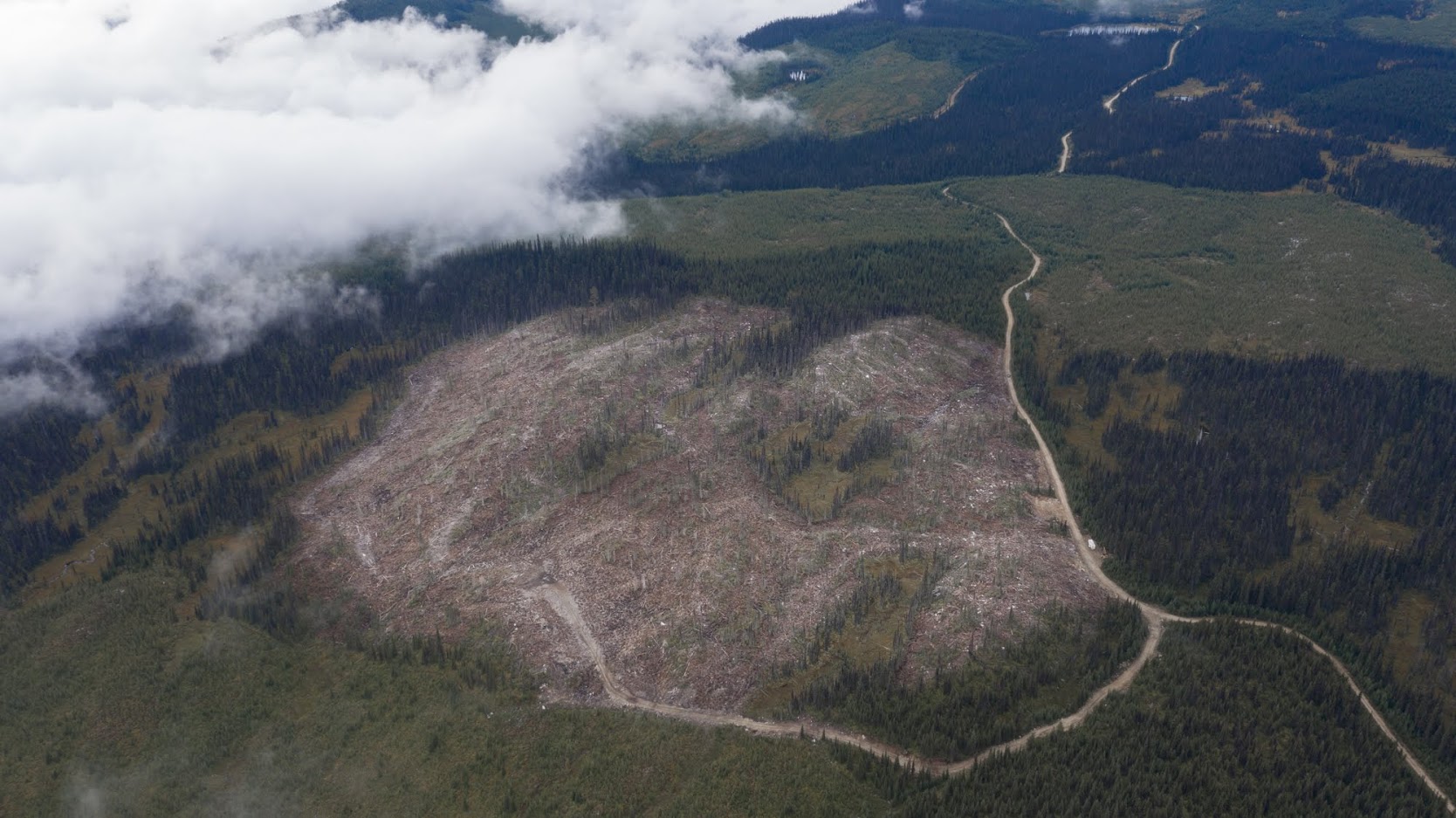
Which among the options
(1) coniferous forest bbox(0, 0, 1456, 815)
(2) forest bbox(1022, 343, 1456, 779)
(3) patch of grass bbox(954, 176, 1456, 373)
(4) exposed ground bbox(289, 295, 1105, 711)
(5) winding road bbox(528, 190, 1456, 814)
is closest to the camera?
(1) coniferous forest bbox(0, 0, 1456, 815)

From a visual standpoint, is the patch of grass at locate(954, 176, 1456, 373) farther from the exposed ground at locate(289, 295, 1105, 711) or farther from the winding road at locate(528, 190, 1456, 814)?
the winding road at locate(528, 190, 1456, 814)

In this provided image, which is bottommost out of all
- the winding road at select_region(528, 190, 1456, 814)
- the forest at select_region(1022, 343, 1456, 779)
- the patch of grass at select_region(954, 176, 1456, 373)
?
the winding road at select_region(528, 190, 1456, 814)

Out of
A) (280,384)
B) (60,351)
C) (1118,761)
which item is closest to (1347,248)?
(1118,761)

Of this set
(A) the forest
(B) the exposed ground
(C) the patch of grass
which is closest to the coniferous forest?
(A) the forest

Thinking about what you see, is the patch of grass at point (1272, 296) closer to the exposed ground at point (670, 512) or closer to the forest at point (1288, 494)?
the forest at point (1288, 494)

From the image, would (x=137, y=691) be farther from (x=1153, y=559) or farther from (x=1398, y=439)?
(x=1398, y=439)

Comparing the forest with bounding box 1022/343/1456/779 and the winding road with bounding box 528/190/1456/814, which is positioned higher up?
the forest with bounding box 1022/343/1456/779

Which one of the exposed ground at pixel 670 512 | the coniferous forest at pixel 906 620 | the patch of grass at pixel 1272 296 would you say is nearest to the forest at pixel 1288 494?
the coniferous forest at pixel 906 620
